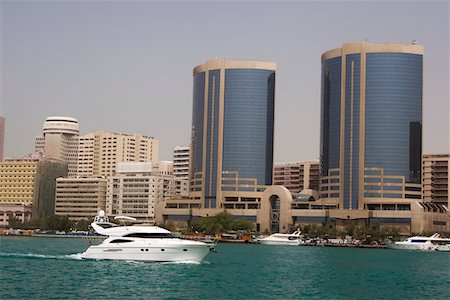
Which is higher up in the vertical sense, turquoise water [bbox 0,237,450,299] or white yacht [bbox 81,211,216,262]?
white yacht [bbox 81,211,216,262]

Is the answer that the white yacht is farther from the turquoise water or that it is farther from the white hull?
the turquoise water

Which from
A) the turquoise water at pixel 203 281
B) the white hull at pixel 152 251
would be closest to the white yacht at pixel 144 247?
the white hull at pixel 152 251

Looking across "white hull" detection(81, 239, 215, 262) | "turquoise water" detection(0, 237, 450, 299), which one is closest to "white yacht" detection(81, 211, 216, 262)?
"white hull" detection(81, 239, 215, 262)

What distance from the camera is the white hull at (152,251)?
99.2 m

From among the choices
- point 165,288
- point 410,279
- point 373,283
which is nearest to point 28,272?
point 165,288

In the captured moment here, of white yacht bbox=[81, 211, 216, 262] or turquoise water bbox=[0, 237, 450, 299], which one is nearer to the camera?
turquoise water bbox=[0, 237, 450, 299]

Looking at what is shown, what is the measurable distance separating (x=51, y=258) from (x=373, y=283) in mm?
42795

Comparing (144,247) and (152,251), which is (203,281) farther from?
(144,247)

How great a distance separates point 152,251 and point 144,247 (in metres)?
1.01

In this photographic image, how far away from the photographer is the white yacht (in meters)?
99.2

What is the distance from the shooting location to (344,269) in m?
113

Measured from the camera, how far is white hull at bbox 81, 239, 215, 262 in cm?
9919

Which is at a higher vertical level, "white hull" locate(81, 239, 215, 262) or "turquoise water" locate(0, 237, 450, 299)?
"white hull" locate(81, 239, 215, 262)

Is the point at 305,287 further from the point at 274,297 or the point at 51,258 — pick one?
the point at 51,258
